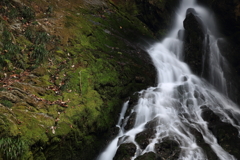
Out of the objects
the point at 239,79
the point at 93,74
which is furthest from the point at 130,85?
the point at 239,79

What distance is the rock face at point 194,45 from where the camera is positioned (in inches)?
607

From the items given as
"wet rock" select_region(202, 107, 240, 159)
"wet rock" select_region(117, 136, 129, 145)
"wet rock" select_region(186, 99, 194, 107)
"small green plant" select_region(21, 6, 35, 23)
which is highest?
"wet rock" select_region(202, 107, 240, 159)

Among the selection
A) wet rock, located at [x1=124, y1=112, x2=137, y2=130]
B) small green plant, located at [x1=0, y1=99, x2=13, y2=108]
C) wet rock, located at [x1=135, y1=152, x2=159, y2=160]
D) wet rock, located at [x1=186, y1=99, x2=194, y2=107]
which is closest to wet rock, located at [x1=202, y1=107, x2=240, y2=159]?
wet rock, located at [x1=186, y1=99, x2=194, y2=107]

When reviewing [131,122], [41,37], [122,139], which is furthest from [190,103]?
[41,37]

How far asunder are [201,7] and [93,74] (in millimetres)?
17697

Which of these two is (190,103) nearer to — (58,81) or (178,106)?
(178,106)

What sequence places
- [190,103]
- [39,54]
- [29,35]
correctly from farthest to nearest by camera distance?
[190,103] < [29,35] < [39,54]

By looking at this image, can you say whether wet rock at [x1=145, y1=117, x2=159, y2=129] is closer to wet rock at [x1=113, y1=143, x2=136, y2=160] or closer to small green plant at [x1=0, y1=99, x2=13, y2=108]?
wet rock at [x1=113, y1=143, x2=136, y2=160]

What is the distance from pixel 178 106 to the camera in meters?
10.4

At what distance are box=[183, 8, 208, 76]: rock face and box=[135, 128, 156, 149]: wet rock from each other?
930 cm

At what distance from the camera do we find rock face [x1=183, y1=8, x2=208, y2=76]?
1541 cm

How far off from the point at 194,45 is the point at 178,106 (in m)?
7.83

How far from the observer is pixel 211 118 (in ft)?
32.2

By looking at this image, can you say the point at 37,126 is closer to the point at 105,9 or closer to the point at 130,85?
the point at 130,85
